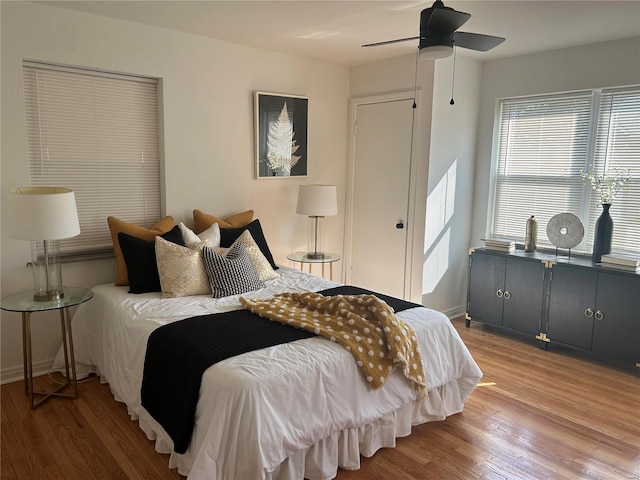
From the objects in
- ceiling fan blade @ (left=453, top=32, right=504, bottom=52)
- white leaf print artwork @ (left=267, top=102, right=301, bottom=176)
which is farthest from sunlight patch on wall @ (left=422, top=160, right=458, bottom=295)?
ceiling fan blade @ (left=453, top=32, right=504, bottom=52)

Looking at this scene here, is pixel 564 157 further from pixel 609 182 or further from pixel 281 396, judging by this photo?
pixel 281 396

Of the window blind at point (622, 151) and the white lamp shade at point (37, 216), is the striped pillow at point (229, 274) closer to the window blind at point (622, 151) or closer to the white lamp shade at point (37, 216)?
the white lamp shade at point (37, 216)

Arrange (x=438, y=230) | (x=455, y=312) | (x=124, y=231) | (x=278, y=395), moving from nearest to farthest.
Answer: (x=278, y=395) → (x=124, y=231) → (x=438, y=230) → (x=455, y=312)

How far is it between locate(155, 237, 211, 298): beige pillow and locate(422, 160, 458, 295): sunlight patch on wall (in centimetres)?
216

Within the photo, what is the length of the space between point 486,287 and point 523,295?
1.15 feet

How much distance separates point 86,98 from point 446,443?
10.8 ft

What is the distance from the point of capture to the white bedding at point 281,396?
2.05 metres

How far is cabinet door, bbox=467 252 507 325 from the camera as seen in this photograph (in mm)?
4418

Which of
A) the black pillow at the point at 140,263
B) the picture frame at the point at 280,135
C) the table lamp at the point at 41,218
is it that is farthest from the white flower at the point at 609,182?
the table lamp at the point at 41,218

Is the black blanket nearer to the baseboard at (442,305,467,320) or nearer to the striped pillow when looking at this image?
the striped pillow

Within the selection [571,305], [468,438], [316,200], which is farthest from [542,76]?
[468,438]

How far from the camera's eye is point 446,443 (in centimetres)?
271

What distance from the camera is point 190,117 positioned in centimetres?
392

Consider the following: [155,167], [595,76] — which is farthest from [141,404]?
[595,76]
